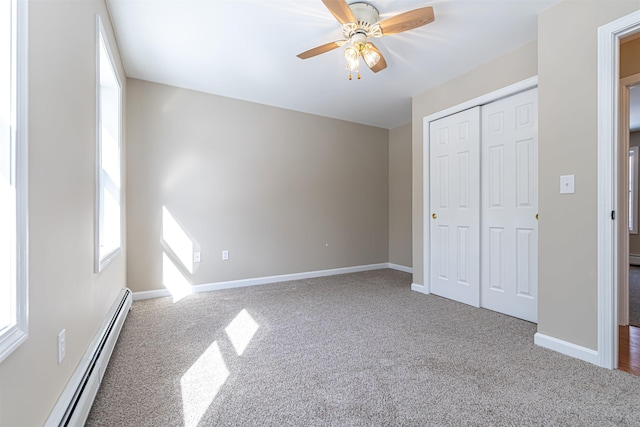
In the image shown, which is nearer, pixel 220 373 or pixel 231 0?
pixel 220 373

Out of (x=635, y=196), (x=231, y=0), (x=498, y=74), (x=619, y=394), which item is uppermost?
(x=231, y=0)

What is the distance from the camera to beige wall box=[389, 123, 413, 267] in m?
4.69

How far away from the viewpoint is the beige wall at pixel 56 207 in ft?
3.26

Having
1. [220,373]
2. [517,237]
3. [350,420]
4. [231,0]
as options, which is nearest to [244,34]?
[231,0]

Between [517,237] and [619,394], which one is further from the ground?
[517,237]

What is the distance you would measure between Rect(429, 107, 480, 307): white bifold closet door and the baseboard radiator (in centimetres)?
301

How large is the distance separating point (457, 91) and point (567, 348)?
243cm

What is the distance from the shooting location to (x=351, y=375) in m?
1.68

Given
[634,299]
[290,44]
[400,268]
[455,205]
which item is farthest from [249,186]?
[634,299]

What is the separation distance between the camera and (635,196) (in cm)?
542

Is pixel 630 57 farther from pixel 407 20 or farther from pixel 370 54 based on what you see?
pixel 370 54

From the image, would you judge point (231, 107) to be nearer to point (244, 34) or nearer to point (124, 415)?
point (244, 34)

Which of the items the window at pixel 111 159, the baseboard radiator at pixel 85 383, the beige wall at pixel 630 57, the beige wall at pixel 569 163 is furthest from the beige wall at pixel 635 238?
the window at pixel 111 159

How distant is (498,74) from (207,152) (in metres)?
3.13
